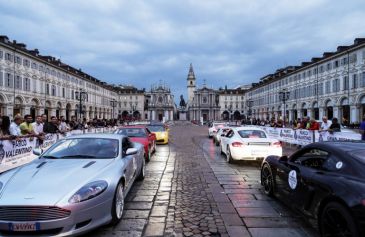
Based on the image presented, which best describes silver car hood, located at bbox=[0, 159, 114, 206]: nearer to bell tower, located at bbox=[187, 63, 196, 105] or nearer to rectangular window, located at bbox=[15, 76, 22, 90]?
rectangular window, located at bbox=[15, 76, 22, 90]

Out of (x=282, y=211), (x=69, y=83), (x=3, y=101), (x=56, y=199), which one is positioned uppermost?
(x=69, y=83)

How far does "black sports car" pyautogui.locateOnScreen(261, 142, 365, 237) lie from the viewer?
3539 mm

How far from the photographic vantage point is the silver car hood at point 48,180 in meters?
3.97

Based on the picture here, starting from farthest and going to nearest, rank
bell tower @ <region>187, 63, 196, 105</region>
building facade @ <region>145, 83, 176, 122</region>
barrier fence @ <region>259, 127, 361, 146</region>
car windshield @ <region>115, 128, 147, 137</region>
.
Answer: bell tower @ <region>187, 63, 196, 105</region> → building facade @ <region>145, 83, 176, 122</region> → car windshield @ <region>115, 128, 147, 137</region> → barrier fence @ <region>259, 127, 361, 146</region>

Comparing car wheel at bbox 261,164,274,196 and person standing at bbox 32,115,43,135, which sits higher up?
person standing at bbox 32,115,43,135

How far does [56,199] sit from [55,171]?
1.00 meters

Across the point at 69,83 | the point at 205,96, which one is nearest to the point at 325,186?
the point at 69,83

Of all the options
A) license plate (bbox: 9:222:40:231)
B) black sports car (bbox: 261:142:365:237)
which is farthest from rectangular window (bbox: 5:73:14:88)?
black sports car (bbox: 261:142:365:237)

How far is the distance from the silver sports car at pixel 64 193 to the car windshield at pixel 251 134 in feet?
21.8

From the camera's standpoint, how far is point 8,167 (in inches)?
342

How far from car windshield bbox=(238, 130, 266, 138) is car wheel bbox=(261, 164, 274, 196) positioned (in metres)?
4.63

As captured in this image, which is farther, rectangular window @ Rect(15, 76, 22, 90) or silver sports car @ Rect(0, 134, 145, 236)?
rectangular window @ Rect(15, 76, 22, 90)

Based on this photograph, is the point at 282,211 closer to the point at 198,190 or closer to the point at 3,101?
the point at 198,190

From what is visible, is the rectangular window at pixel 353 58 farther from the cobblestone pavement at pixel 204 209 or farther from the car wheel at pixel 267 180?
the car wheel at pixel 267 180
